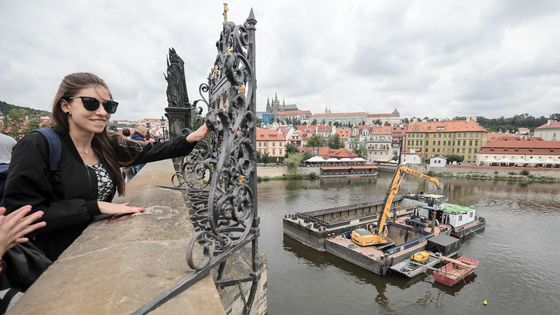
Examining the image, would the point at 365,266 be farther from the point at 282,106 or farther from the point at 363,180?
the point at 282,106

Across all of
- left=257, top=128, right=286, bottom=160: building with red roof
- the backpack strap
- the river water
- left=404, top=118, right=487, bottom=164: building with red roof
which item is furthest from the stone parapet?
left=404, top=118, right=487, bottom=164: building with red roof

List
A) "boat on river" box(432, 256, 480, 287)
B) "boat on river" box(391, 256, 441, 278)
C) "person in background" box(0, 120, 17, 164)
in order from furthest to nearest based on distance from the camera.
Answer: "boat on river" box(391, 256, 441, 278)
"boat on river" box(432, 256, 480, 287)
"person in background" box(0, 120, 17, 164)

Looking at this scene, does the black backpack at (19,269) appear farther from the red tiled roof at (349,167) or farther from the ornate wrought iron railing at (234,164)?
the red tiled roof at (349,167)

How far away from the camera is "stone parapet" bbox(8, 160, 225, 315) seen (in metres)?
1.09

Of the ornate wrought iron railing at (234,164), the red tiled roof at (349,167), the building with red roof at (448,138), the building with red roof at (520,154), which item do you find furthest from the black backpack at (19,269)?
the building with red roof at (448,138)

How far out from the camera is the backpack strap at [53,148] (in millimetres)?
1656

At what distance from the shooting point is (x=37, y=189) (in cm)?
155

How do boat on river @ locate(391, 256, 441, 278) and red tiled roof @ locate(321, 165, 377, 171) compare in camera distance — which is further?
red tiled roof @ locate(321, 165, 377, 171)

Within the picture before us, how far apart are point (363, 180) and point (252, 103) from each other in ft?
147

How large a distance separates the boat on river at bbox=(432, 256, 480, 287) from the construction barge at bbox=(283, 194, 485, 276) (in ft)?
4.08

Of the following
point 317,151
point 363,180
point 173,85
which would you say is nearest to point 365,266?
point 173,85

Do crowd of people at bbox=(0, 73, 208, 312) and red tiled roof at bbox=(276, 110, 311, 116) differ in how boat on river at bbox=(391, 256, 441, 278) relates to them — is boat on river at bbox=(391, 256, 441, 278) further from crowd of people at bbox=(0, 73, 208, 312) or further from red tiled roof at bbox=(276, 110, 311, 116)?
red tiled roof at bbox=(276, 110, 311, 116)

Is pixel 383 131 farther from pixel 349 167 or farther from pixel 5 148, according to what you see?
pixel 5 148

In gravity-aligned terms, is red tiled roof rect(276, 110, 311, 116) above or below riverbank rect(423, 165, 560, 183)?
above
